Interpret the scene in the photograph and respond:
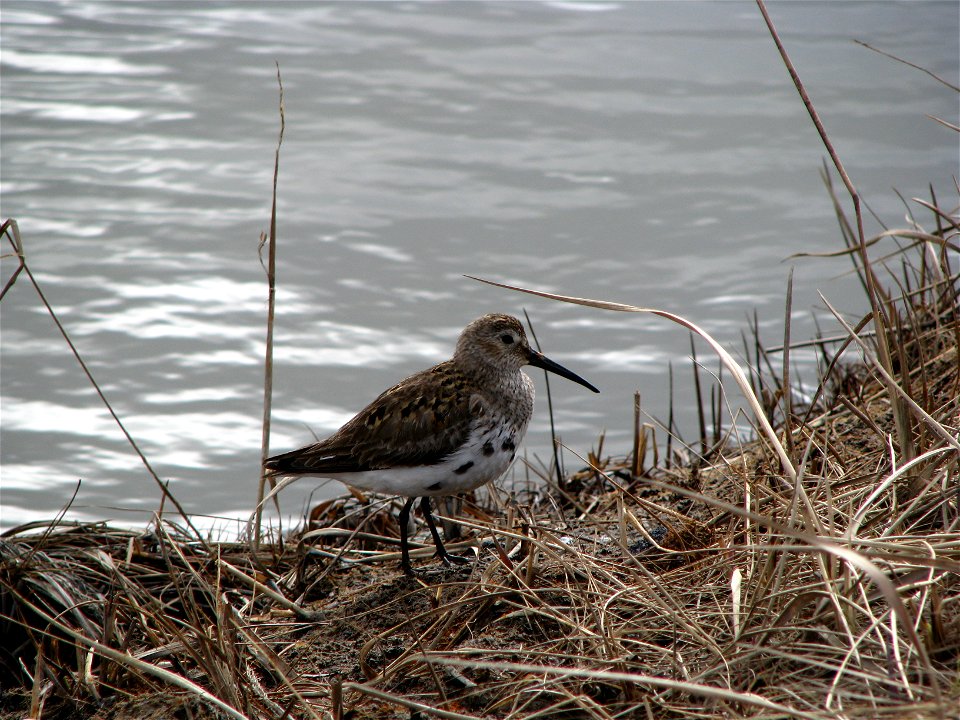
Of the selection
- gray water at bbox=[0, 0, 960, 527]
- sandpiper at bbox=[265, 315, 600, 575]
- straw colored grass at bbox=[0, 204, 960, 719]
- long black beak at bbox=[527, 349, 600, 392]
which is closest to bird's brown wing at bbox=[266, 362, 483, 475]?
sandpiper at bbox=[265, 315, 600, 575]

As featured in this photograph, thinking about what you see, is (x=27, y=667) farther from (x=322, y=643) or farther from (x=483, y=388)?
(x=483, y=388)

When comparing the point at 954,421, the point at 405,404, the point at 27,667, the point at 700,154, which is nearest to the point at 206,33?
the point at 700,154

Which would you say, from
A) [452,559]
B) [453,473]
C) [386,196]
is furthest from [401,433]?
[386,196]

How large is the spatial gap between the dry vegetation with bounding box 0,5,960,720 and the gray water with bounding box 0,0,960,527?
1958 mm

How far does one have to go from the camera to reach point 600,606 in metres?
3.36

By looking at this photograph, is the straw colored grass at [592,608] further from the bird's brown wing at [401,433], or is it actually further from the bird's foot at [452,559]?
the bird's brown wing at [401,433]

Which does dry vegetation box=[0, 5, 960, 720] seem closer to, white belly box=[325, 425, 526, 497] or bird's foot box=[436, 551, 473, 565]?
bird's foot box=[436, 551, 473, 565]

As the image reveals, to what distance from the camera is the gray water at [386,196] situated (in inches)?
303

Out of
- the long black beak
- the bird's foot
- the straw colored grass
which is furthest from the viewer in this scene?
the long black beak

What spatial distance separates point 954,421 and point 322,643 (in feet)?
7.89

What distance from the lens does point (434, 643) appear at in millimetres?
3602

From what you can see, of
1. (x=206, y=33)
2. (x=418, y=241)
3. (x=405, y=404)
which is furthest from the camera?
(x=206, y=33)

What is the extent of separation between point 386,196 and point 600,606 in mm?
6605

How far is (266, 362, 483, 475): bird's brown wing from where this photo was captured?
15.7 ft
